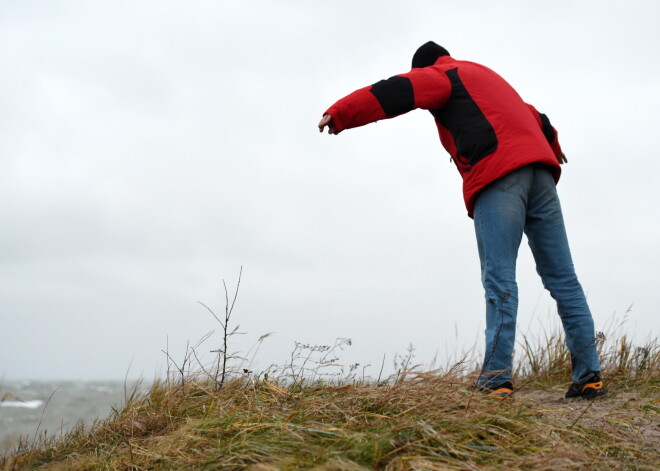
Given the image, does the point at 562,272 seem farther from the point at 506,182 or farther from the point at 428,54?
the point at 428,54

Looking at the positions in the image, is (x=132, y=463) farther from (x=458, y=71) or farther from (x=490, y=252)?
(x=458, y=71)

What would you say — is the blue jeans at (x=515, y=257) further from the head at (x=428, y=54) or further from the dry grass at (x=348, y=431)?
the head at (x=428, y=54)

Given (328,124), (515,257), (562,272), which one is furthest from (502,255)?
(328,124)

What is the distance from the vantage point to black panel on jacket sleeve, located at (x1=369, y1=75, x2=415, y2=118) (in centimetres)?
322

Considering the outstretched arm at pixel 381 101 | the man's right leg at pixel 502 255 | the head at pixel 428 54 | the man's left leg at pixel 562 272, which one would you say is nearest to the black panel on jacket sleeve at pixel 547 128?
the man's left leg at pixel 562 272

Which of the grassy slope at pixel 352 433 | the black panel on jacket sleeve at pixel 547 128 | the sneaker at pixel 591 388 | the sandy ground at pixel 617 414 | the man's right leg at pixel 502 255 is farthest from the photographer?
the black panel on jacket sleeve at pixel 547 128

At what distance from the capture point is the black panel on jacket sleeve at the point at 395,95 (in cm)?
322

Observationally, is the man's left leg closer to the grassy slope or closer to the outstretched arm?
the grassy slope

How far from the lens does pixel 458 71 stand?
3447 mm

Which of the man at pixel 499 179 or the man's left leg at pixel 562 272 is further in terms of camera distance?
the man's left leg at pixel 562 272

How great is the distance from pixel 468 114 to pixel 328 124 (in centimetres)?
81

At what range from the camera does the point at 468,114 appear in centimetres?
333

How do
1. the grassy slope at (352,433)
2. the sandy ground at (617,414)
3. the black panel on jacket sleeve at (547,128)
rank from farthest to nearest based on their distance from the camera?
the black panel on jacket sleeve at (547,128)
the sandy ground at (617,414)
the grassy slope at (352,433)

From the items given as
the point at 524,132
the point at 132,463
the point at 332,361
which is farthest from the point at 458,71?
the point at 132,463
